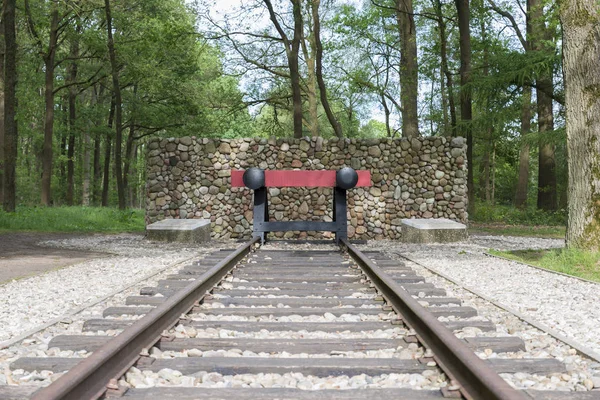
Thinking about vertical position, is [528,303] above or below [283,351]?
below

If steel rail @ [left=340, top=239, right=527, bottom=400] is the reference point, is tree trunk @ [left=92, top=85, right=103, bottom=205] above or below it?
above

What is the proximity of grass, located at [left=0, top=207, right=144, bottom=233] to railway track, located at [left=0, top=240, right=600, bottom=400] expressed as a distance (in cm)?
1095

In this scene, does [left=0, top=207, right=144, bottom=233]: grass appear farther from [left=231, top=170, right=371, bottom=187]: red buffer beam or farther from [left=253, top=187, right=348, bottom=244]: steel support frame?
[left=231, top=170, right=371, bottom=187]: red buffer beam

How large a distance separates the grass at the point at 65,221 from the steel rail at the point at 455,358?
12290mm

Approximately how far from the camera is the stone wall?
1329 centimetres

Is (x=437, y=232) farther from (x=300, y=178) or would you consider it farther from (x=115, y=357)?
(x=115, y=357)

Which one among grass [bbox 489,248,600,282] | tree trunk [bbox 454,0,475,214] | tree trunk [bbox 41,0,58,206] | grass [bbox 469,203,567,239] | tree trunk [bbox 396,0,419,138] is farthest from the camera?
tree trunk [bbox 41,0,58,206]

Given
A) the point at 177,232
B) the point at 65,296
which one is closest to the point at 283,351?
the point at 65,296

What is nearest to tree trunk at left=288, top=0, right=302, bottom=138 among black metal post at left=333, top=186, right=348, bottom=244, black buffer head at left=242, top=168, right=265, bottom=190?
black metal post at left=333, top=186, right=348, bottom=244

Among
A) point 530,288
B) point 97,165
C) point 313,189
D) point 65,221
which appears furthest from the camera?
point 97,165

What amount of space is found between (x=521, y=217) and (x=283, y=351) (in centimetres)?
1809

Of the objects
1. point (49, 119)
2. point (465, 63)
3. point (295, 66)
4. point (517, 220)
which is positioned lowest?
point (517, 220)

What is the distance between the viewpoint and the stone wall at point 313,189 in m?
13.3

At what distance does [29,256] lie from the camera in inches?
344
